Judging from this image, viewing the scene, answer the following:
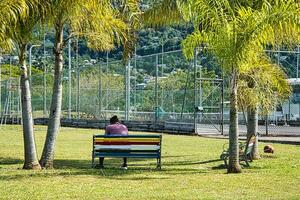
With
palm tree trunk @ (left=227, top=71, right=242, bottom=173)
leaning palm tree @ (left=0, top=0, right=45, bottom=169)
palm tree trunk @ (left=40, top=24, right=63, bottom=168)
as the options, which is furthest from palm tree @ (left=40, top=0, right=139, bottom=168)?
palm tree trunk @ (left=227, top=71, right=242, bottom=173)

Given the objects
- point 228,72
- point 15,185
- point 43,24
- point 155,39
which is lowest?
point 15,185

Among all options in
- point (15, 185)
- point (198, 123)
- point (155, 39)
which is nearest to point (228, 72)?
point (15, 185)

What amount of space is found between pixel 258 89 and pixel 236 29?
13.2 ft

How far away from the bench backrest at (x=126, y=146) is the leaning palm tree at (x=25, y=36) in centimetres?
157

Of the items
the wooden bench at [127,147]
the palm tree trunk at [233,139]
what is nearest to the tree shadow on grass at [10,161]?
the wooden bench at [127,147]

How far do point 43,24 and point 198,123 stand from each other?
77.4 ft

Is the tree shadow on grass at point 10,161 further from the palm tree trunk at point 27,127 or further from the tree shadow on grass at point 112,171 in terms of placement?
the palm tree trunk at point 27,127

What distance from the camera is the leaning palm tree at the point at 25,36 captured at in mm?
13336

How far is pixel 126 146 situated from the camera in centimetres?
1505

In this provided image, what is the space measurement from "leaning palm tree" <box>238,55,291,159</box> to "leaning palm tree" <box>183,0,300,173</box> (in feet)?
7.82

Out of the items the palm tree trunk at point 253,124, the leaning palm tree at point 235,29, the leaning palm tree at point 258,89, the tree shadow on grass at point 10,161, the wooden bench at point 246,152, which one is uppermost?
the leaning palm tree at point 235,29

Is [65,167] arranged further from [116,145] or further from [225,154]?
[225,154]

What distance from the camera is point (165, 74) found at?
4344 centimetres

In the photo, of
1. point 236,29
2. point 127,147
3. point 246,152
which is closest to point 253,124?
point 246,152
